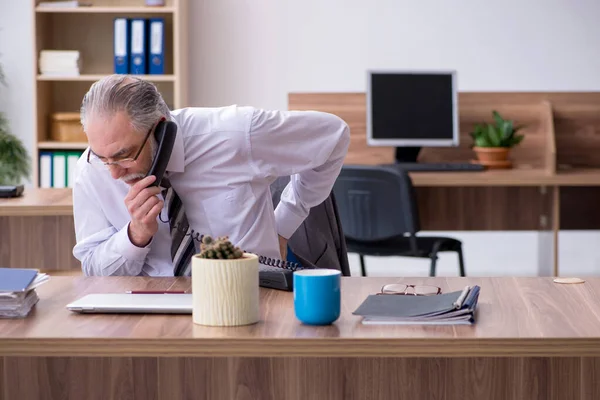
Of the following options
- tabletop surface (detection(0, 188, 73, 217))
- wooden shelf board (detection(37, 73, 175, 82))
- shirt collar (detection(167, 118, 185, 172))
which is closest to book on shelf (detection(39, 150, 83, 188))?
wooden shelf board (detection(37, 73, 175, 82))

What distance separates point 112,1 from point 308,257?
3206mm

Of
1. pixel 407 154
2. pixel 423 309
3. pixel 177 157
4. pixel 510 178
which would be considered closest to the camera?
pixel 423 309

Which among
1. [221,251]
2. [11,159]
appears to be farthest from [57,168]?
[221,251]

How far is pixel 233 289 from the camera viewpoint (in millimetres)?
1402

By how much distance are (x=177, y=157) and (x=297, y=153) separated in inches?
11.9

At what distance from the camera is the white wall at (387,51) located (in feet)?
16.9

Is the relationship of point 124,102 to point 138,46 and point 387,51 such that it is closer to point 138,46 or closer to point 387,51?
point 138,46

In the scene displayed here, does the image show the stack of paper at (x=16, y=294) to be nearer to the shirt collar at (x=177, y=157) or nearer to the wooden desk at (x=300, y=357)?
the wooden desk at (x=300, y=357)

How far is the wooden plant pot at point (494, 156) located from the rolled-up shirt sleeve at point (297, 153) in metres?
→ 2.01

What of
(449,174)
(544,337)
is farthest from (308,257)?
(449,174)

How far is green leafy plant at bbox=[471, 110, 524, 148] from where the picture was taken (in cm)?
411

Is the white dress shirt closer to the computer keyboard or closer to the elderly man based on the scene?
the elderly man

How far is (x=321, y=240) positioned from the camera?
2258 mm

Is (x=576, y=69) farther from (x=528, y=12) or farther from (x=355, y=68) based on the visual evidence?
(x=355, y=68)
